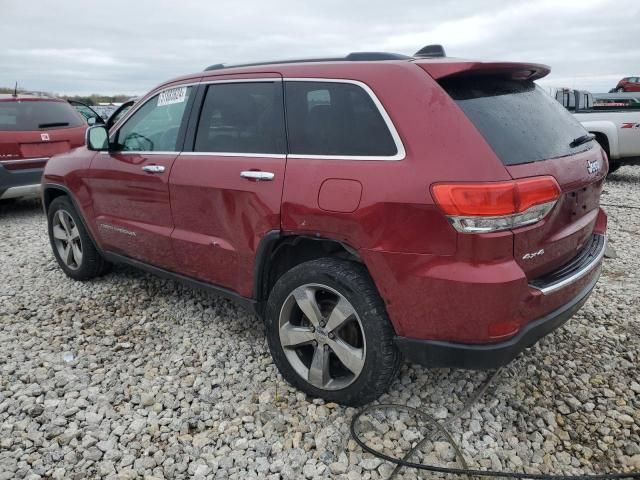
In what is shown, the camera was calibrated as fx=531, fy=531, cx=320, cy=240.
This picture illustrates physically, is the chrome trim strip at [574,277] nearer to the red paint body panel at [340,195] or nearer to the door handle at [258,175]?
the red paint body panel at [340,195]

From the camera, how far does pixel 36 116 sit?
7.24 m

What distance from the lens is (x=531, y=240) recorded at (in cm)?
222

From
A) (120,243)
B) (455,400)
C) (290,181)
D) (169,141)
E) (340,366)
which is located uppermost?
(169,141)

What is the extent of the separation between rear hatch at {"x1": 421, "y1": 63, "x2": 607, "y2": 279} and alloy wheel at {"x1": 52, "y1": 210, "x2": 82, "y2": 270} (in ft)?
11.4

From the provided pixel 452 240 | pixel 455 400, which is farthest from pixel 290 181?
pixel 455 400

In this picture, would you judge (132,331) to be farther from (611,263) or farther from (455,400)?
(611,263)

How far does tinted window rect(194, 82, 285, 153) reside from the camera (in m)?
2.87

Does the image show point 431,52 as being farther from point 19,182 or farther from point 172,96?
point 19,182

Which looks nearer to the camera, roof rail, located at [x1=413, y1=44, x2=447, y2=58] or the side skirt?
roof rail, located at [x1=413, y1=44, x2=447, y2=58]

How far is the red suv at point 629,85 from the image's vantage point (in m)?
26.8

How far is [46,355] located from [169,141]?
1.56 meters

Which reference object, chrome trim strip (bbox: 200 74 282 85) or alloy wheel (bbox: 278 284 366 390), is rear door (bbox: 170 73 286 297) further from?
alloy wheel (bbox: 278 284 366 390)

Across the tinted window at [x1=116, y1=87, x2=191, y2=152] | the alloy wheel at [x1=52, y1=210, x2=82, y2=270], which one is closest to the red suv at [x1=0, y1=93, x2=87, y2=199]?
the alloy wheel at [x1=52, y1=210, x2=82, y2=270]

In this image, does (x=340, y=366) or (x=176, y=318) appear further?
(x=176, y=318)
